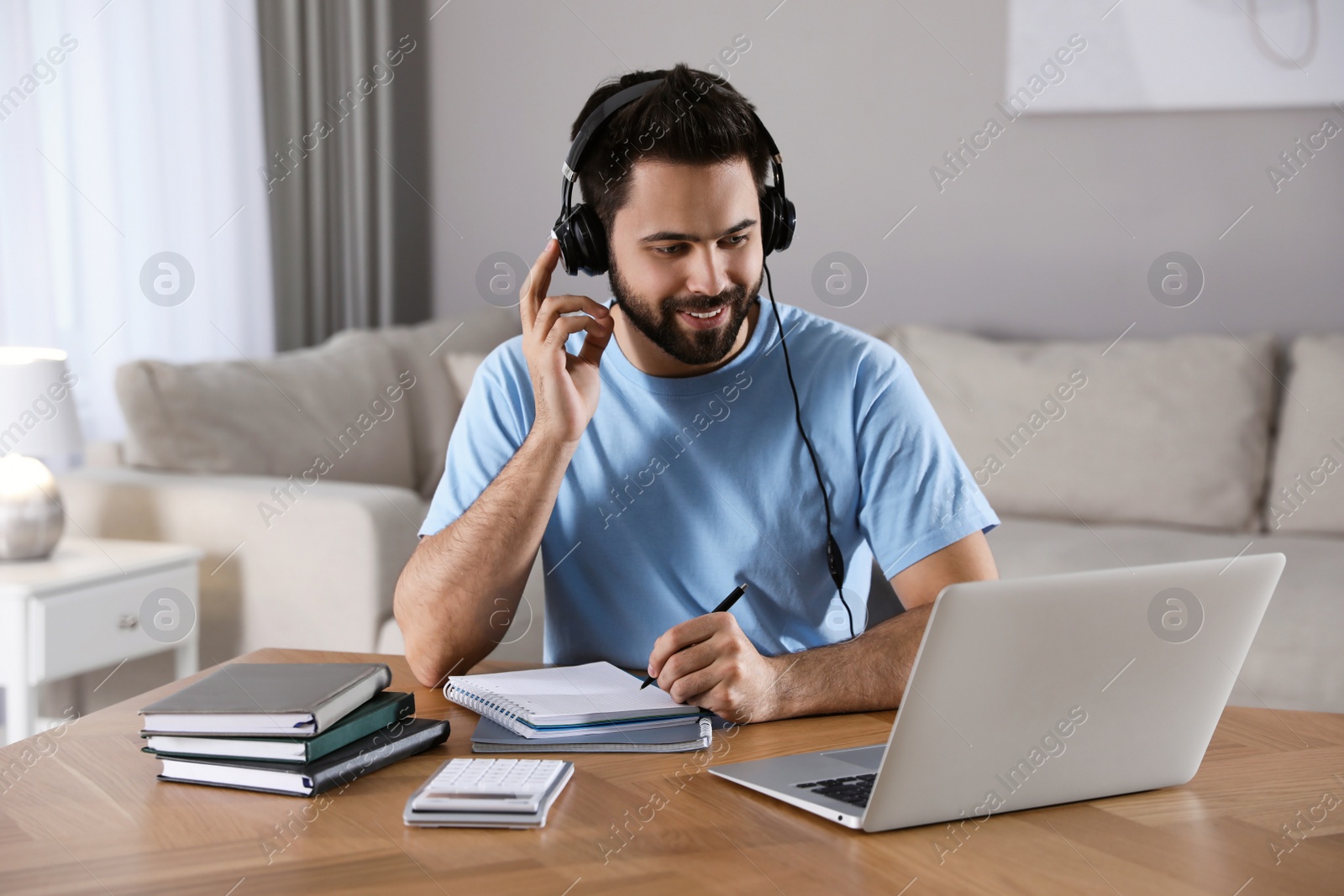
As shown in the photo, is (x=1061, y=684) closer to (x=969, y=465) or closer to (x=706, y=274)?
(x=706, y=274)

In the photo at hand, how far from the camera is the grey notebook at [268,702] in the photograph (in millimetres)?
835

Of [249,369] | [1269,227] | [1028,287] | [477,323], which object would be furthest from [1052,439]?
[249,369]

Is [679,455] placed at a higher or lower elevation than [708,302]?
lower

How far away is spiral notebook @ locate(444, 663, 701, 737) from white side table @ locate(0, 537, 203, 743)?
121cm

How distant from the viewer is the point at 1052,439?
2666 millimetres

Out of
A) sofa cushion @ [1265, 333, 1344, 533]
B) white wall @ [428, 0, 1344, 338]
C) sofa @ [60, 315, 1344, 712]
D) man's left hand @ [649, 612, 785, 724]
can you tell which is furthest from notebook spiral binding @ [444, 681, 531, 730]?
white wall @ [428, 0, 1344, 338]

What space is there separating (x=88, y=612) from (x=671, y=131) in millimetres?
1387

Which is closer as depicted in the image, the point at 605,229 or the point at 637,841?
the point at 637,841

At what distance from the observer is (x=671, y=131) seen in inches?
51.6

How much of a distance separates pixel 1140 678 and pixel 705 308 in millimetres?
684


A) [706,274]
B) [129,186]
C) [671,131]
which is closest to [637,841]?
[706,274]

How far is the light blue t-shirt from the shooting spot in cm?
131

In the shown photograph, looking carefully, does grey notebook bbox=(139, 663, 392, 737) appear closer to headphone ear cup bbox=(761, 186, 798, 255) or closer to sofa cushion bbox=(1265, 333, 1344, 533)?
headphone ear cup bbox=(761, 186, 798, 255)

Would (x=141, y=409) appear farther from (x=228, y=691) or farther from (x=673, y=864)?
(x=673, y=864)
